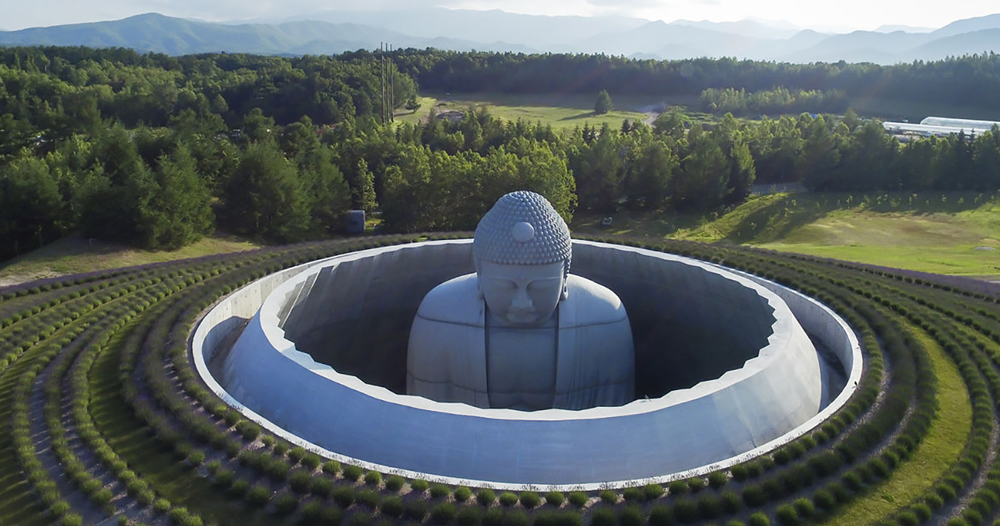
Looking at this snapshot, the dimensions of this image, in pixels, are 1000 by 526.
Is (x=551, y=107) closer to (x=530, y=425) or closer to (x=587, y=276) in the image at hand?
(x=587, y=276)

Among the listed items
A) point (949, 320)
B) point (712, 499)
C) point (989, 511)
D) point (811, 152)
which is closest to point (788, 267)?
point (949, 320)

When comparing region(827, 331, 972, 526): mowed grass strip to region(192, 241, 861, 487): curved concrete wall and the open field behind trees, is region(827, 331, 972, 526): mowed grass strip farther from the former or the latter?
the open field behind trees

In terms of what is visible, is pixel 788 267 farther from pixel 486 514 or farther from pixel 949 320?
pixel 486 514

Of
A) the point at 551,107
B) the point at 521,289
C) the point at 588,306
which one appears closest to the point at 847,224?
the point at 588,306

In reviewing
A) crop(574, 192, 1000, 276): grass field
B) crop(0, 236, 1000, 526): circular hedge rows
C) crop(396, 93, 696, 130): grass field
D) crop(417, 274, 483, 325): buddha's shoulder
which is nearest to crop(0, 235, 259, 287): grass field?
crop(0, 236, 1000, 526): circular hedge rows

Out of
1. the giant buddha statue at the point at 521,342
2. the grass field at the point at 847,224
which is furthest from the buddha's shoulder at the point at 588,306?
the grass field at the point at 847,224

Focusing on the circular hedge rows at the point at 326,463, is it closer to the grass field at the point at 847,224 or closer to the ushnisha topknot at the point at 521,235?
the ushnisha topknot at the point at 521,235
